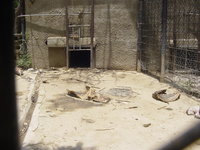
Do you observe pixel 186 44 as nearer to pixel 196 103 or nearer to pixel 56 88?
pixel 196 103

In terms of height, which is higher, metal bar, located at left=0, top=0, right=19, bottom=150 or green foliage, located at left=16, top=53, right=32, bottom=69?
metal bar, located at left=0, top=0, right=19, bottom=150

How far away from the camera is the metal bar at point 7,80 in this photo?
0.78 m

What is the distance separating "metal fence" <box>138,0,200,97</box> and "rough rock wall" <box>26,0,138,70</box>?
0.39 metres

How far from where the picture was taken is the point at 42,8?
8.21m

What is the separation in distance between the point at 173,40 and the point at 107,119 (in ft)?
11.6

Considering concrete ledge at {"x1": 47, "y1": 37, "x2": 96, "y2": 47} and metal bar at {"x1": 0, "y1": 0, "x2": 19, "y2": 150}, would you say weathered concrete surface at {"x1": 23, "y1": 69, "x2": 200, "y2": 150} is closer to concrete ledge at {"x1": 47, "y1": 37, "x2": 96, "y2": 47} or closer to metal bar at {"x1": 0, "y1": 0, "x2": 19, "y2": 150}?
concrete ledge at {"x1": 47, "y1": 37, "x2": 96, "y2": 47}

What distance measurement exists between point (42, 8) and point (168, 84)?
12.7 ft

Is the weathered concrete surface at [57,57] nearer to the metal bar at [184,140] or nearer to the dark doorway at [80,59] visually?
the dark doorway at [80,59]

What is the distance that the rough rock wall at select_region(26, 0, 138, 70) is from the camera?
8195 mm

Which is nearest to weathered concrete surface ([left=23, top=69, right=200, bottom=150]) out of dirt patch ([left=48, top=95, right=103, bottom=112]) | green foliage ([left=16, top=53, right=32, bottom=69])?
dirt patch ([left=48, top=95, right=103, bottom=112])

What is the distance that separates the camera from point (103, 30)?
8.29m

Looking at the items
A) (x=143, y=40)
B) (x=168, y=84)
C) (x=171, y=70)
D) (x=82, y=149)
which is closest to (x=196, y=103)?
(x=168, y=84)

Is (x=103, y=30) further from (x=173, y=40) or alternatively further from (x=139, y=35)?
(x=173, y=40)

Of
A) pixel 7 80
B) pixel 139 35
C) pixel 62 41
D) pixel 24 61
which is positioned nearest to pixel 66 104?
pixel 62 41
